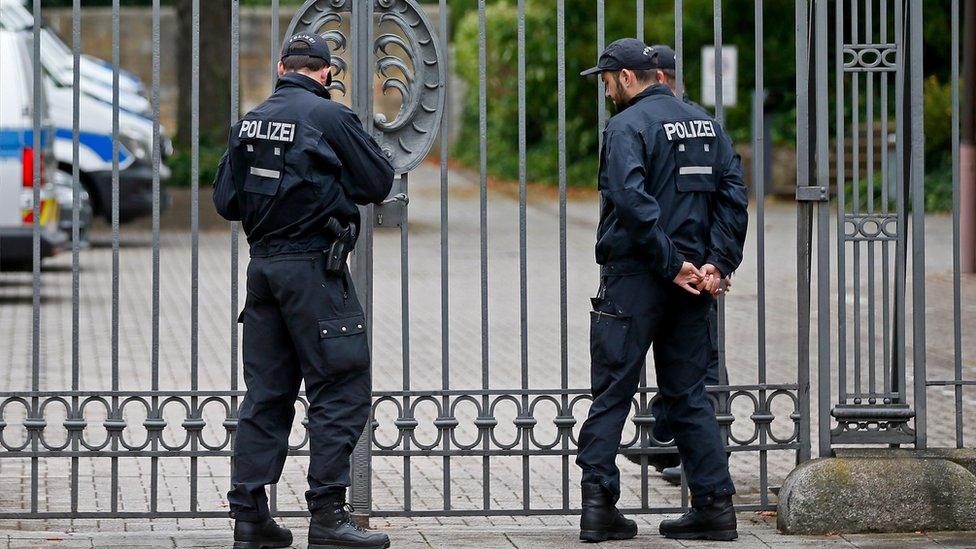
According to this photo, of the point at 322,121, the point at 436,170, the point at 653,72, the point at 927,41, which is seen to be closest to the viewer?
the point at 322,121

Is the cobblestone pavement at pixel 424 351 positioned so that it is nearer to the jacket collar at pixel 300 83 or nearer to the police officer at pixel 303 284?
the police officer at pixel 303 284

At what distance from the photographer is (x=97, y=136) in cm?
1847

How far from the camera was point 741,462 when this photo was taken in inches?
328

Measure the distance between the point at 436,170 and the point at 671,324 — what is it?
25.2 m

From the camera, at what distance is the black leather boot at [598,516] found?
6.08 m

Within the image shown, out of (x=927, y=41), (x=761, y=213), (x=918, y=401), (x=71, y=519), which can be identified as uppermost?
(x=927, y=41)

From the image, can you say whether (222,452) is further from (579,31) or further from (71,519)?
(579,31)

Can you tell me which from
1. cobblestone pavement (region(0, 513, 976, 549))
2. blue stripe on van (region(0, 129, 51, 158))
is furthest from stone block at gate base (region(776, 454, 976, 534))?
blue stripe on van (region(0, 129, 51, 158))

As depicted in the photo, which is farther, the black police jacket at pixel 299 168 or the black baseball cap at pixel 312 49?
the black baseball cap at pixel 312 49

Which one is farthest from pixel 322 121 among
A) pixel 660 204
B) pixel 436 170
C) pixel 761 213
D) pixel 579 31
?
pixel 436 170

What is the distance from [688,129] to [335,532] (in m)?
1.92

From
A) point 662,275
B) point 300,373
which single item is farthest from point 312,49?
point 662,275

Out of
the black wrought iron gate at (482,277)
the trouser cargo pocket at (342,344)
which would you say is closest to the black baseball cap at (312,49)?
the black wrought iron gate at (482,277)

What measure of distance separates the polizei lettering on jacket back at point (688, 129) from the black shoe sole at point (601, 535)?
4.83ft
